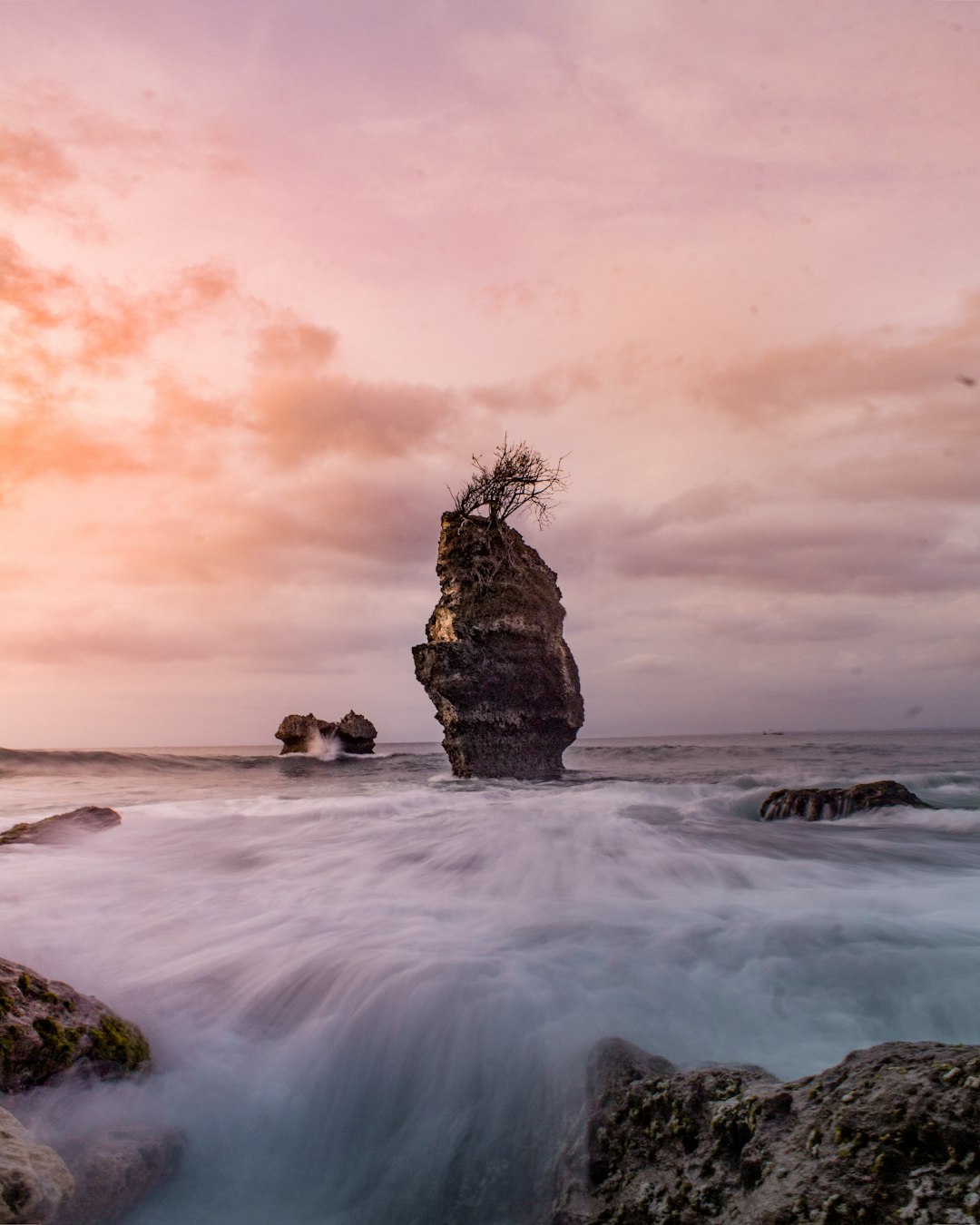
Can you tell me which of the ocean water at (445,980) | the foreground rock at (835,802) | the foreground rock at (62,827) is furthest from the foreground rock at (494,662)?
the ocean water at (445,980)

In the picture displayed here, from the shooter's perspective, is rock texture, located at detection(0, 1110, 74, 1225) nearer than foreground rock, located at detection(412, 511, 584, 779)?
Yes

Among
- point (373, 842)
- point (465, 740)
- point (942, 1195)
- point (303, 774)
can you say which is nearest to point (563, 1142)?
point (942, 1195)

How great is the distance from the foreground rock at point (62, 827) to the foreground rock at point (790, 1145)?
8708mm

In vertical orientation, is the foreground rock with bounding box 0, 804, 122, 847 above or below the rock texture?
below

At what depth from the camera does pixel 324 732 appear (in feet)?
129

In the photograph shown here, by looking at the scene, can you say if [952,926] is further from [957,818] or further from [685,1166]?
[957,818]

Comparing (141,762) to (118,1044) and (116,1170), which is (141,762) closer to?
(118,1044)

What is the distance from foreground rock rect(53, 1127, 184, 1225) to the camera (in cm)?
242

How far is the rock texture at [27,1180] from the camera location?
184 centimetres

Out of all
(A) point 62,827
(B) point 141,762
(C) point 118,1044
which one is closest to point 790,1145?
(C) point 118,1044

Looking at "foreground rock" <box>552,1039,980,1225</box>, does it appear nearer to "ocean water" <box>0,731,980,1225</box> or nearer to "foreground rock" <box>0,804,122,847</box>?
"ocean water" <box>0,731,980,1225</box>

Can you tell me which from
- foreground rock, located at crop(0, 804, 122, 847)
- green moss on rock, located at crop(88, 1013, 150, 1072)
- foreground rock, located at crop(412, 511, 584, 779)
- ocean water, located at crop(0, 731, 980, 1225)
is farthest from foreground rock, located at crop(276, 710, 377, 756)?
green moss on rock, located at crop(88, 1013, 150, 1072)

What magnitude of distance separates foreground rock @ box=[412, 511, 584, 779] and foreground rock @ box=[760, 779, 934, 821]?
23.9 ft

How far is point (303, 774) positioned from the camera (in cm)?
2634
